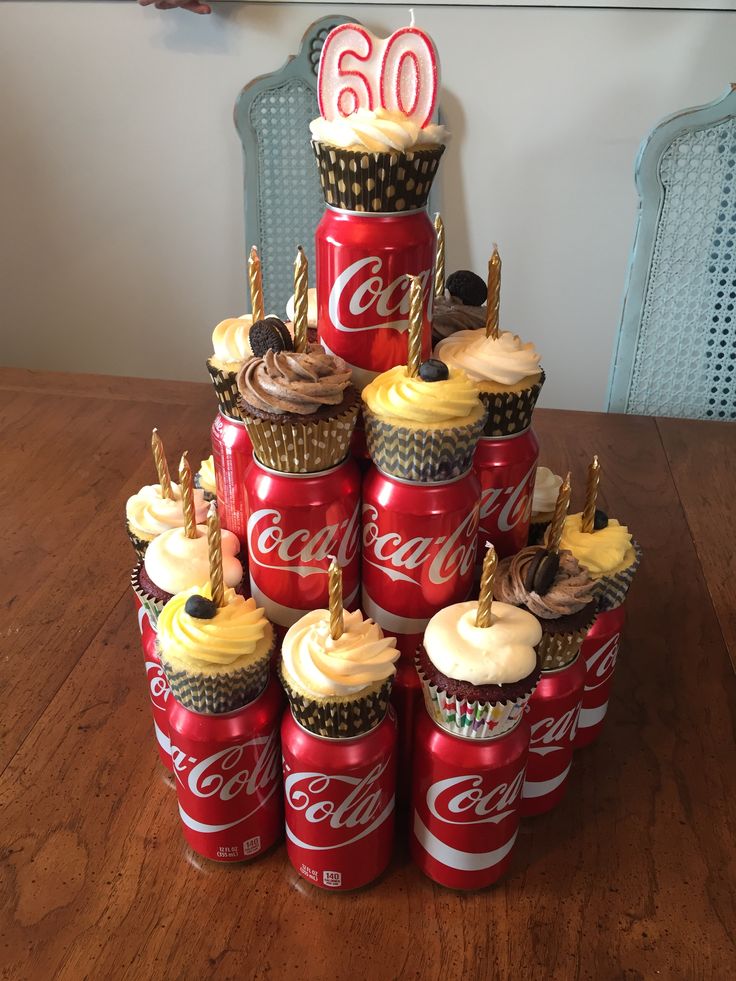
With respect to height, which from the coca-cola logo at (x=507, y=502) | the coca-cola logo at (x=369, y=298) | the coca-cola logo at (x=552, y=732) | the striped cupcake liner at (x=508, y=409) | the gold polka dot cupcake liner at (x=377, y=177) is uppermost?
the gold polka dot cupcake liner at (x=377, y=177)

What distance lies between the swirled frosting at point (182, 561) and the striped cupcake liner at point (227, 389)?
114mm

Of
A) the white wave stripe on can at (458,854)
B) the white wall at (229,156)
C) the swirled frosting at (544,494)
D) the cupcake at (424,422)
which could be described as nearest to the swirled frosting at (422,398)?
the cupcake at (424,422)

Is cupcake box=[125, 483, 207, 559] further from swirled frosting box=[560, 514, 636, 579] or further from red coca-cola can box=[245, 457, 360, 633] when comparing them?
swirled frosting box=[560, 514, 636, 579]

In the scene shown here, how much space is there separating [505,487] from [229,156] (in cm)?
170

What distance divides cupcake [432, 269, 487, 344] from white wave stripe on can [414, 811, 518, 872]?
44cm

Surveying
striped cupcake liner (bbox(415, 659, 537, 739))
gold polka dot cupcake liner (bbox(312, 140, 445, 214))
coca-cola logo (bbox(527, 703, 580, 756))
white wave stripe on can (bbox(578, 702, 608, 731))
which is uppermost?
gold polka dot cupcake liner (bbox(312, 140, 445, 214))

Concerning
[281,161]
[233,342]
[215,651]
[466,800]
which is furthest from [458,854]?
[281,161]

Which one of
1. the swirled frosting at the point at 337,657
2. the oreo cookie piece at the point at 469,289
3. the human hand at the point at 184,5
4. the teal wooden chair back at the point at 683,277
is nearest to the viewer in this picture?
the swirled frosting at the point at 337,657

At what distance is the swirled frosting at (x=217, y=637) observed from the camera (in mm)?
629

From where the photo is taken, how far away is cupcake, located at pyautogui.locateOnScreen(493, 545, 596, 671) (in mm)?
686

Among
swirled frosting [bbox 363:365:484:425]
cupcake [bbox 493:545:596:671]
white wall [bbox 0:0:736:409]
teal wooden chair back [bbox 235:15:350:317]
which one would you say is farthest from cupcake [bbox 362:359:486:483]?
white wall [bbox 0:0:736:409]

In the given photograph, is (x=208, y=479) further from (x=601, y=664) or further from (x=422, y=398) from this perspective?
(x=601, y=664)

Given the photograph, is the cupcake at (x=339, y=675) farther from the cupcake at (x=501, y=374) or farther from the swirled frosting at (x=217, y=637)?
the cupcake at (x=501, y=374)

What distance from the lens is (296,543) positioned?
0.66m
